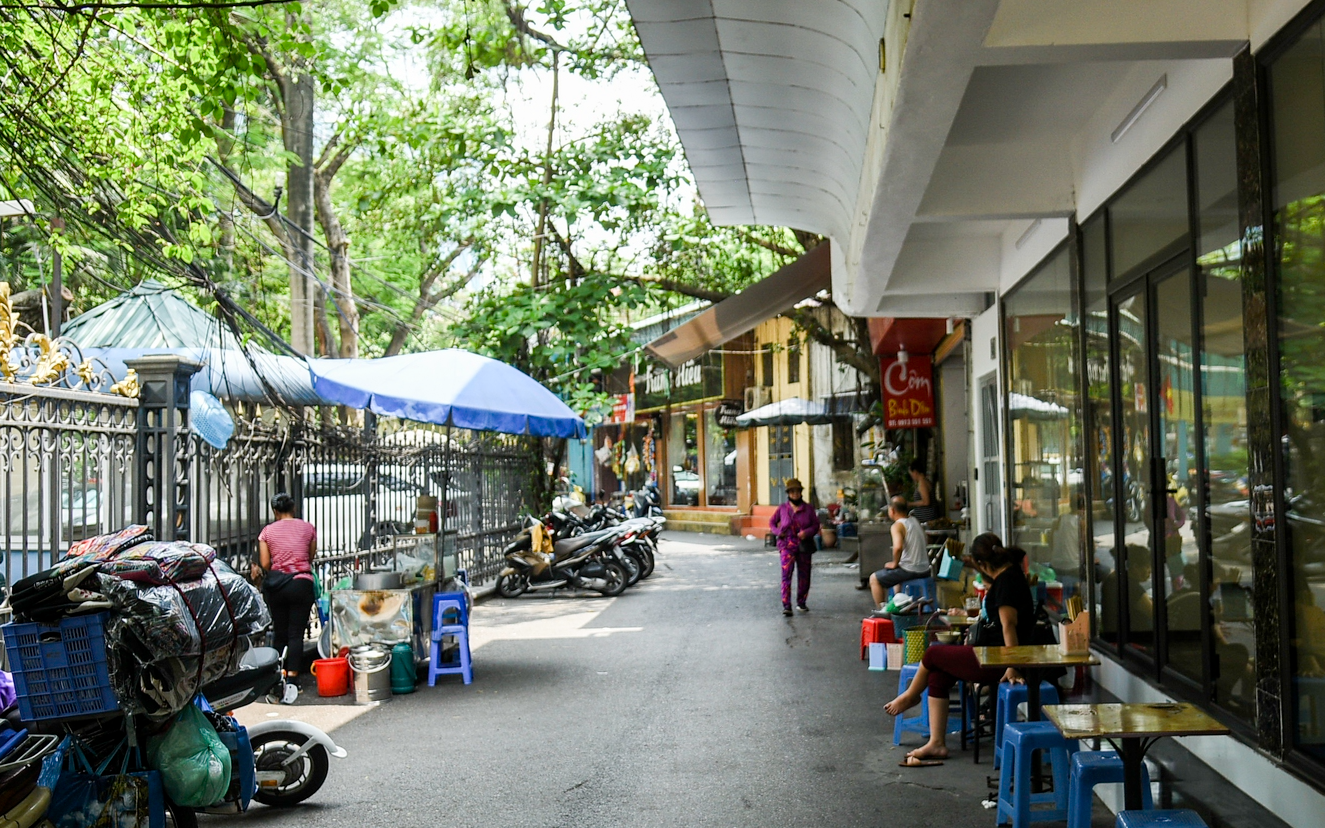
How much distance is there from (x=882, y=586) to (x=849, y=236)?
4.30 m

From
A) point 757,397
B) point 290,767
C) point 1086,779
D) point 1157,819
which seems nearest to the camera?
point 1157,819

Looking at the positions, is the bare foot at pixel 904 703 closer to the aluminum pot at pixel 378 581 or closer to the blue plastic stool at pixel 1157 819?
the blue plastic stool at pixel 1157 819

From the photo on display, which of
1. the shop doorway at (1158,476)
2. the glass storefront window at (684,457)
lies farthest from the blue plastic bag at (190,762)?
the glass storefront window at (684,457)

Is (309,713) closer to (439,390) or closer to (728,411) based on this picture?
(439,390)

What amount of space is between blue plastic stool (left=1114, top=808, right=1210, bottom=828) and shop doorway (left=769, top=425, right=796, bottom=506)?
2688 centimetres

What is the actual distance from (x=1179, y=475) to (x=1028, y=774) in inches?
71.7

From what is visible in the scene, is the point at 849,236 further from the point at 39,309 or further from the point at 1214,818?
the point at 39,309

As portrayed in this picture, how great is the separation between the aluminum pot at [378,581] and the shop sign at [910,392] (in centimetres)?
1043

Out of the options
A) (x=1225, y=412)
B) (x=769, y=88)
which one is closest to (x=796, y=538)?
(x=769, y=88)

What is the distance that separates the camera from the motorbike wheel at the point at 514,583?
16.8 meters

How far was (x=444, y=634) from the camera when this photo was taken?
1020cm

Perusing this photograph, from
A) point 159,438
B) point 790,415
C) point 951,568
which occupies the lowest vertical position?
point 951,568

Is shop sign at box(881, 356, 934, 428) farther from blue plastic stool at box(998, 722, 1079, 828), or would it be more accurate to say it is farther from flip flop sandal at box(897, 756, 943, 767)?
blue plastic stool at box(998, 722, 1079, 828)

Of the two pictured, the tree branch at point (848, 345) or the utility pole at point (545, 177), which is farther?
the tree branch at point (848, 345)
